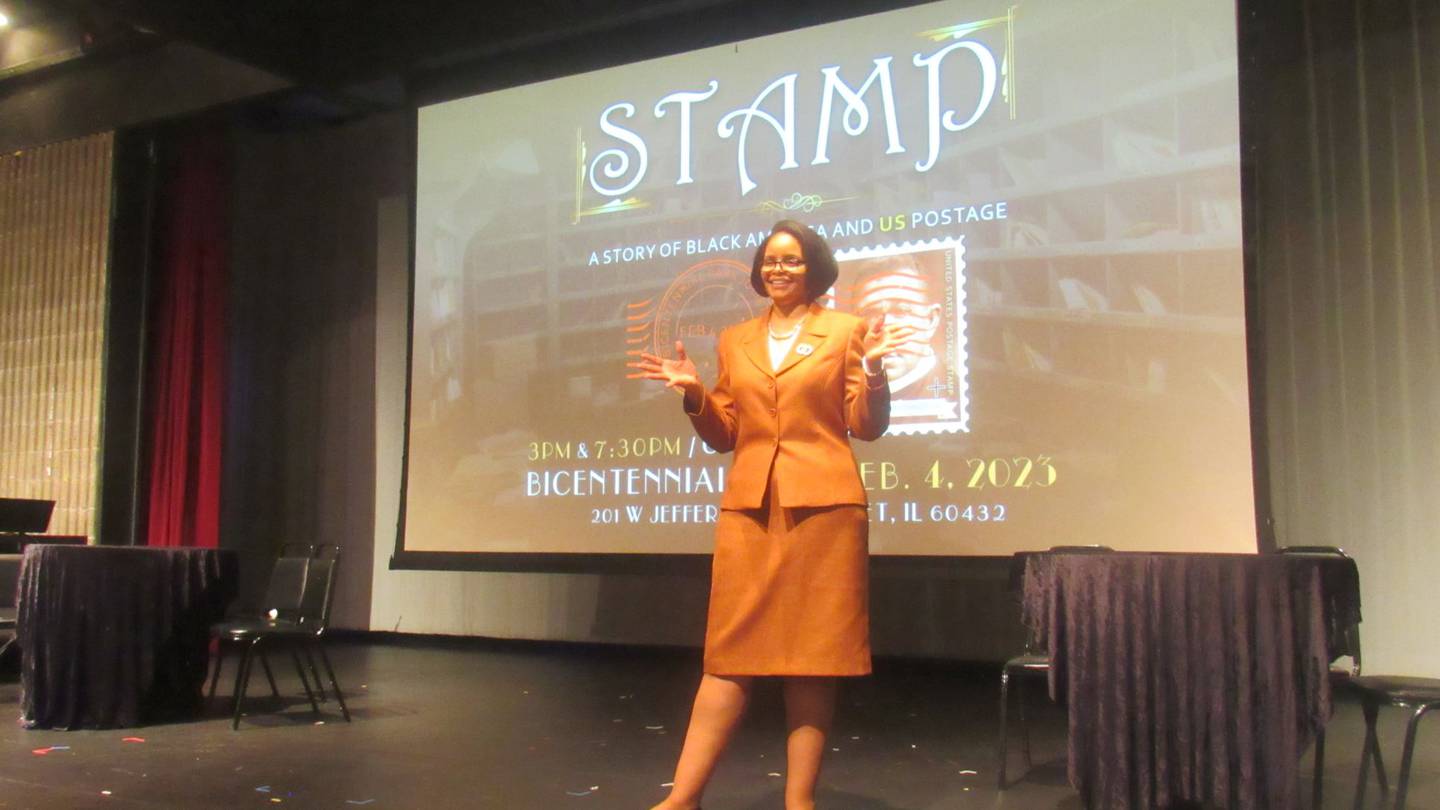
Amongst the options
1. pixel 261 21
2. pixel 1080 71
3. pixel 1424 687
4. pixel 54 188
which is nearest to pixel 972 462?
pixel 1080 71

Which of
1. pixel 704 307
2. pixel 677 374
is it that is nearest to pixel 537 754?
pixel 677 374

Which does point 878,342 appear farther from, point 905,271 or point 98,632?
point 98,632

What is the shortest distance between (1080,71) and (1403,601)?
2.50 metres

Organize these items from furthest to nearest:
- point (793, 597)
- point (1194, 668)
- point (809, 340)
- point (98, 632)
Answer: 1. point (98, 632)
2. point (1194, 668)
3. point (809, 340)
4. point (793, 597)

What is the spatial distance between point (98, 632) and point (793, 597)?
2935 mm

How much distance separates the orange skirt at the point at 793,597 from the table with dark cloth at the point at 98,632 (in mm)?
2670

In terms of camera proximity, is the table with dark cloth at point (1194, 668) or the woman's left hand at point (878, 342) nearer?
the woman's left hand at point (878, 342)

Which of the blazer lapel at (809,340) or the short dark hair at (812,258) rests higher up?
the short dark hair at (812,258)

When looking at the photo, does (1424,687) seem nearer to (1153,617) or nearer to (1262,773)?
(1262,773)

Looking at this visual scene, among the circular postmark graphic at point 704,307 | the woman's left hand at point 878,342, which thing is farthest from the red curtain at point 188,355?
the woman's left hand at point 878,342

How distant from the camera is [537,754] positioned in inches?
139

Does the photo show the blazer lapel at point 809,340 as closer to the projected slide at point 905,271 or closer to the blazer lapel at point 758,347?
the blazer lapel at point 758,347

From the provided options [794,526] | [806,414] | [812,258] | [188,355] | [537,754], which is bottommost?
[537,754]

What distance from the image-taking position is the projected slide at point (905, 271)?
4.51 metres
